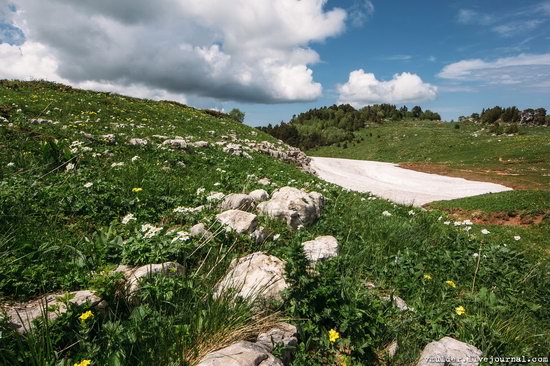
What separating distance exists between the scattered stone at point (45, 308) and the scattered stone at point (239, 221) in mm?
2575

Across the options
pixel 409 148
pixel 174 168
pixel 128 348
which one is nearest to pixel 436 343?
pixel 128 348

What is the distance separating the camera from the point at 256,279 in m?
4.32

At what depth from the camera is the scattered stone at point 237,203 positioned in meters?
7.23

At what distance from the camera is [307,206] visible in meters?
7.84

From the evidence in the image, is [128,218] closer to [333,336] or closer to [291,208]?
[291,208]

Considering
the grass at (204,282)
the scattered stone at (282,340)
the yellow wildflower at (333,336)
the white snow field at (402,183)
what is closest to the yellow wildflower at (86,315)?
the grass at (204,282)

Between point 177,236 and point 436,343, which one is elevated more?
point 177,236

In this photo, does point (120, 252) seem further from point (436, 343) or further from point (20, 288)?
point (436, 343)

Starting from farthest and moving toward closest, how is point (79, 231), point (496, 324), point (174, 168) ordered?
point (174, 168)
point (79, 231)
point (496, 324)

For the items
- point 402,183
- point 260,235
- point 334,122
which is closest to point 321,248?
point 260,235

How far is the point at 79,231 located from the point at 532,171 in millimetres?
42426

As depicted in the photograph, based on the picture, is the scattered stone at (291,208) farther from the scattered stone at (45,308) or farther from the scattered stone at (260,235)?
the scattered stone at (45,308)

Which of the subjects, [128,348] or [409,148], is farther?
[409,148]

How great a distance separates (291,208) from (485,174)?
36.7m
